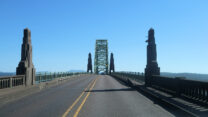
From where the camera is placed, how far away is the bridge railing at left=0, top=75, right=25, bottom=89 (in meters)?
16.0

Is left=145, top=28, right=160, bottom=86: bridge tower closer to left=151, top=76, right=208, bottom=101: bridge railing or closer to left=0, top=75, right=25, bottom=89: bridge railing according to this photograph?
left=151, top=76, right=208, bottom=101: bridge railing

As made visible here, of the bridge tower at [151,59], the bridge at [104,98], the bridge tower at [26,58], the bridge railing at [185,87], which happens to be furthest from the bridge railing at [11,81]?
the bridge tower at [151,59]

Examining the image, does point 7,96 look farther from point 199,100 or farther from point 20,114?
point 199,100

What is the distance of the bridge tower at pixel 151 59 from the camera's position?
22109mm

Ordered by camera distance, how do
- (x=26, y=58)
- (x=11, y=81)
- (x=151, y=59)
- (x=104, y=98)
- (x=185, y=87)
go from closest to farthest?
(x=185, y=87), (x=104, y=98), (x=11, y=81), (x=26, y=58), (x=151, y=59)

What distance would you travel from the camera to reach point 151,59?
73.8 feet

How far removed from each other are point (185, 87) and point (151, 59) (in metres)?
8.85

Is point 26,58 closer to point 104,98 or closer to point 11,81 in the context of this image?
point 11,81

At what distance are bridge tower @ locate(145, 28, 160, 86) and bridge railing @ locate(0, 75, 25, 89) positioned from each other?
37.0 ft

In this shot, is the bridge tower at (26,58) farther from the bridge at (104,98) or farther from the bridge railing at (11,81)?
the bridge railing at (11,81)

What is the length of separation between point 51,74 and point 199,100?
951 inches

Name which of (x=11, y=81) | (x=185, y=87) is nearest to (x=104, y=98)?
(x=185, y=87)

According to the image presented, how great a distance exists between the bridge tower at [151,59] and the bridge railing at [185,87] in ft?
8.77

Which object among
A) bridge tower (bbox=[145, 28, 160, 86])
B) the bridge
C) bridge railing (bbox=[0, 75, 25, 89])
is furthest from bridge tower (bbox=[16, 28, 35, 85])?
bridge tower (bbox=[145, 28, 160, 86])
